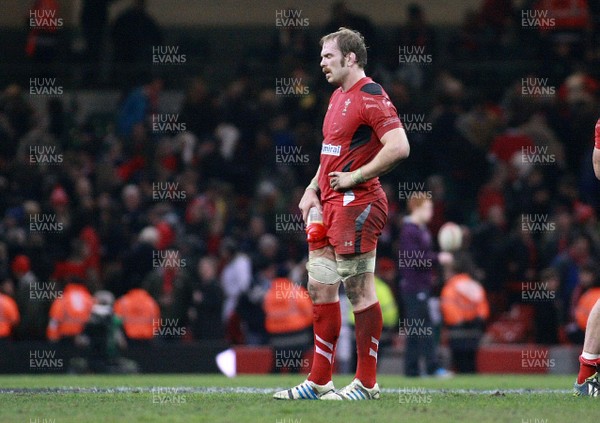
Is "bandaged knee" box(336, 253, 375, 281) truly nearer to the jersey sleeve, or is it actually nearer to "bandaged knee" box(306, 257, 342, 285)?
"bandaged knee" box(306, 257, 342, 285)

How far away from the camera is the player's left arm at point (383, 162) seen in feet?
26.2

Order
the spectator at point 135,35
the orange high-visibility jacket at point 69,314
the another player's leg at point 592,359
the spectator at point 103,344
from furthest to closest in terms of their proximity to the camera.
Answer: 1. the spectator at point 135,35
2. the orange high-visibility jacket at point 69,314
3. the spectator at point 103,344
4. the another player's leg at point 592,359

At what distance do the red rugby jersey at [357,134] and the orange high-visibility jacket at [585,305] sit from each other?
320 inches

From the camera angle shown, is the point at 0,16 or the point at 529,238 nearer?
the point at 529,238

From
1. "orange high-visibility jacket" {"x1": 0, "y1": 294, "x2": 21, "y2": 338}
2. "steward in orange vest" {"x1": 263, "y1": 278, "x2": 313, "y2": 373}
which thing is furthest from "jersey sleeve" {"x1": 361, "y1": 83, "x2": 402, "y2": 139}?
"orange high-visibility jacket" {"x1": 0, "y1": 294, "x2": 21, "y2": 338}

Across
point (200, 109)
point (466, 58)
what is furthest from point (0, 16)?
point (466, 58)

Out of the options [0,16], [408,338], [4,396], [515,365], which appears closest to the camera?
[4,396]

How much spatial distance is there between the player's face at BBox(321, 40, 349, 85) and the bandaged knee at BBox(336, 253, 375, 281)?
1158 millimetres

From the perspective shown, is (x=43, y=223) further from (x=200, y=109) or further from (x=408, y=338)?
(x=408, y=338)

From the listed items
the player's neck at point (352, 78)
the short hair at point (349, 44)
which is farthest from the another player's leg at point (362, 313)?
the short hair at point (349, 44)

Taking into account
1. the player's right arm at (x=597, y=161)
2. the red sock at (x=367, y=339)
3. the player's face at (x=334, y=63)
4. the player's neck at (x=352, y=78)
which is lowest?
the red sock at (x=367, y=339)

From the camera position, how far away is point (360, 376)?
821cm

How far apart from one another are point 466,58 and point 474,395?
12030 millimetres

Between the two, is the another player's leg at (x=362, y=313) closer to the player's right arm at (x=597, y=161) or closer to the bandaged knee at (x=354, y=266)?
the bandaged knee at (x=354, y=266)
